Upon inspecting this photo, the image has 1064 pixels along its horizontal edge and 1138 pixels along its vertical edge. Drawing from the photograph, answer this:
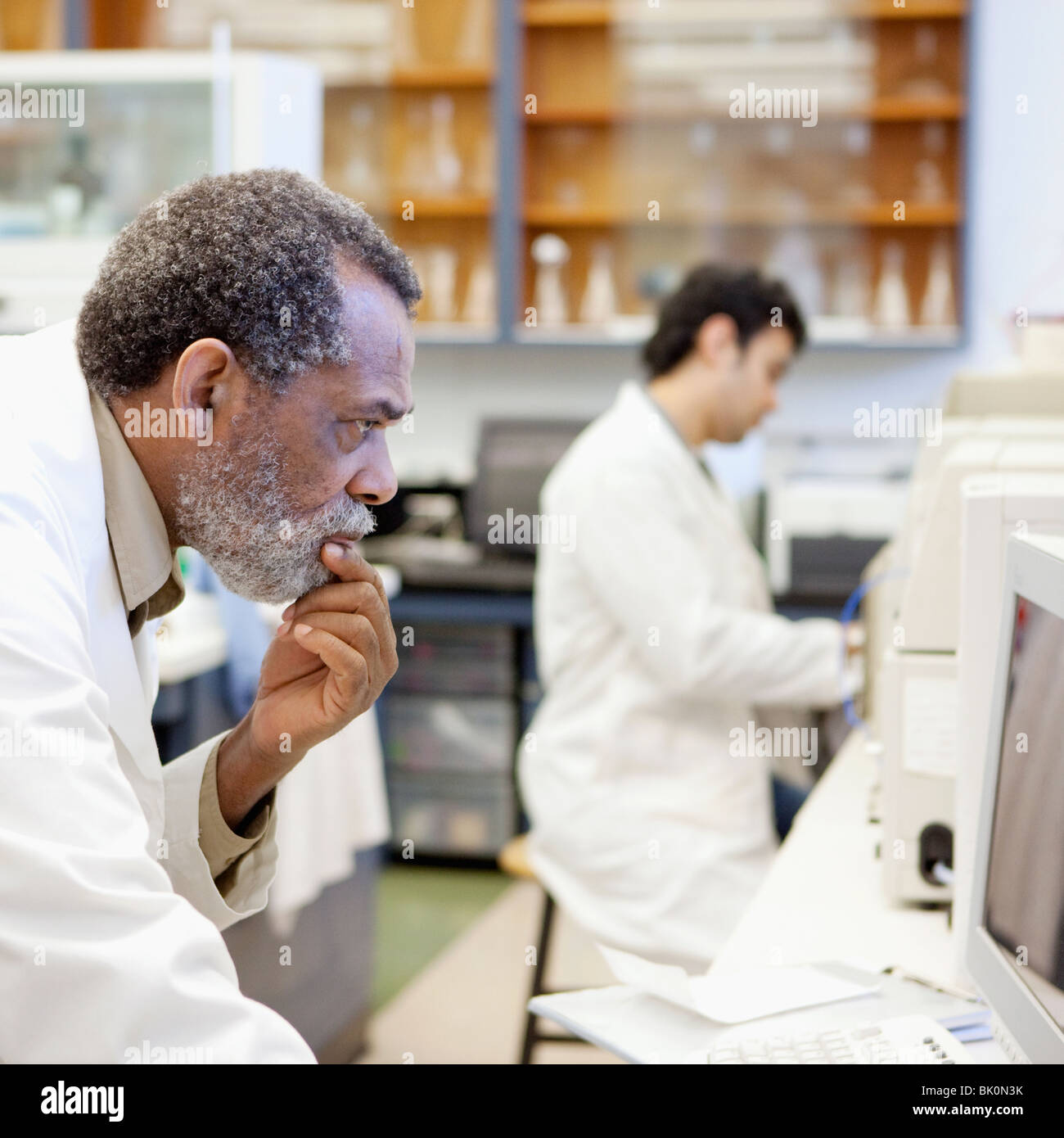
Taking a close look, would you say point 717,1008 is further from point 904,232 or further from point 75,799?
point 904,232

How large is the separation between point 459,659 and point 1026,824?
2616 mm

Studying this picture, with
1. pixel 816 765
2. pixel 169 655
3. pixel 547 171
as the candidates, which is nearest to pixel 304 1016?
pixel 169 655

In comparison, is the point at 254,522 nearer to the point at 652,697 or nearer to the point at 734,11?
the point at 652,697

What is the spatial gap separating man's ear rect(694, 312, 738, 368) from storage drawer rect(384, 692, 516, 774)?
1403mm

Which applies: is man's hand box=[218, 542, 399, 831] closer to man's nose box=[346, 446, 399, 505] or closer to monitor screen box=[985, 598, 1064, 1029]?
man's nose box=[346, 446, 399, 505]

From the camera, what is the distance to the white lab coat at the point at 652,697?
6.50ft

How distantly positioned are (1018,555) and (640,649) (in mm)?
1124

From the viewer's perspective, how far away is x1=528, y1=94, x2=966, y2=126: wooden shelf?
3.59 meters

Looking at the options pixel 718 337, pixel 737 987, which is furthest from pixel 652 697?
pixel 737 987

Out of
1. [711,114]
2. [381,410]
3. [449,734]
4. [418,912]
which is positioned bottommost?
[418,912]

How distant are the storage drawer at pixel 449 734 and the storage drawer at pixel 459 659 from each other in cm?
4

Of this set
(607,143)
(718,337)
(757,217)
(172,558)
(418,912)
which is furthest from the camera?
(607,143)

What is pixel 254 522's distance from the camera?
3.19ft

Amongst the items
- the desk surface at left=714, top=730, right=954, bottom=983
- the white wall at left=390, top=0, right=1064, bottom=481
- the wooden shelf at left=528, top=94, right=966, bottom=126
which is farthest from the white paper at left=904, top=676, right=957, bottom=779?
the wooden shelf at left=528, top=94, right=966, bottom=126
